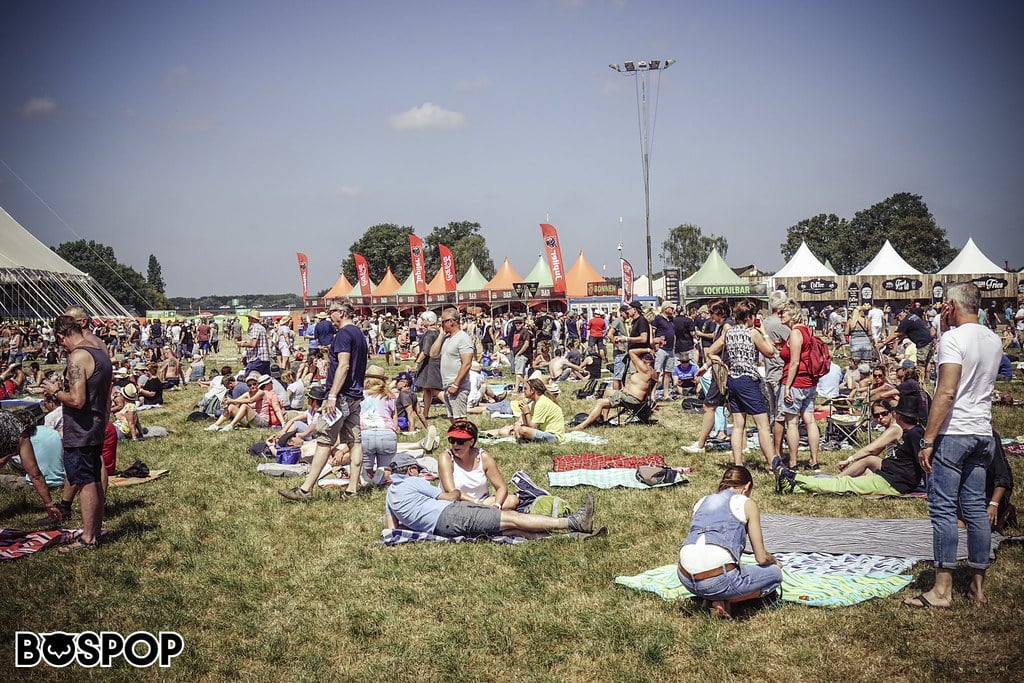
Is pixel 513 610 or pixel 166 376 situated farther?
pixel 166 376

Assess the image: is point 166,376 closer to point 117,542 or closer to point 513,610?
point 117,542

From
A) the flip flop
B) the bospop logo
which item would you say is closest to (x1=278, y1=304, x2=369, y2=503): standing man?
the bospop logo

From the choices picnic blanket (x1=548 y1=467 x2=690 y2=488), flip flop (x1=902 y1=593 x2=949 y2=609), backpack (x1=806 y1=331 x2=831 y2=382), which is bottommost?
picnic blanket (x1=548 y1=467 x2=690 y2=488)

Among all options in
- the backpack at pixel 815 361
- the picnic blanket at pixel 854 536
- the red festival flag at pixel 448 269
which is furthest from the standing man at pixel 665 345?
the red festival flag at pixel 448 269

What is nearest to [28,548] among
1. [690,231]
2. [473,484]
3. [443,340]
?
[473,484]

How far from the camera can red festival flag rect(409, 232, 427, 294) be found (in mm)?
41406

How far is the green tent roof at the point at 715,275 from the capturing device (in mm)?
36312

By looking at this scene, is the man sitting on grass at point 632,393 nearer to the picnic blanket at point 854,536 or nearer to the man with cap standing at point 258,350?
the picnic blanket at point 854,536

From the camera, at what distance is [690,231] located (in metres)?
78.5

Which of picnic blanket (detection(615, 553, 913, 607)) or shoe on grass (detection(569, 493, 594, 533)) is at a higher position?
shoe on grass (detection(569, 493, 594, 533))

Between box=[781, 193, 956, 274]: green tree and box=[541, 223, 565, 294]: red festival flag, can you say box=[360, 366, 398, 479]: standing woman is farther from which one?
box=[781, 193, 956, 274]: green tree

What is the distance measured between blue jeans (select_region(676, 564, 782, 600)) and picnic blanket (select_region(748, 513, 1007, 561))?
1117 millimetres

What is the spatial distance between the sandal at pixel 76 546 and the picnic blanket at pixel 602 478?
4171mm

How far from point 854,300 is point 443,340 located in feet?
74.2
